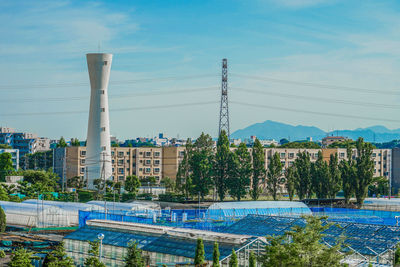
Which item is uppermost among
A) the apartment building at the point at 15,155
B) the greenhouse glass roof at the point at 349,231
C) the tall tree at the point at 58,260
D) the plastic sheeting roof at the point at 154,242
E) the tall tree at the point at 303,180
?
the apartment building at the point at 15,155

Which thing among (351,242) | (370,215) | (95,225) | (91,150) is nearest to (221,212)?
(370,215)

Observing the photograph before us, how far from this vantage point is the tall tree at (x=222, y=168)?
249ft

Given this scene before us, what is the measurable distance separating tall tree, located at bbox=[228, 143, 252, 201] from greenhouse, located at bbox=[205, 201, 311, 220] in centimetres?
1534

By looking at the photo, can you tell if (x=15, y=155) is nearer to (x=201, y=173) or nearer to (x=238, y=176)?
(x=201, y=173)

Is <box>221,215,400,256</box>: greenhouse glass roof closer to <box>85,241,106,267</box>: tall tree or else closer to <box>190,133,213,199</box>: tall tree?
<box>85,241,106,267</box>: tall tree

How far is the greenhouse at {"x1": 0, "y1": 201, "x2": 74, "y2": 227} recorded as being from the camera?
53.5 meters

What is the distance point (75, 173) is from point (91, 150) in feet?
41.2

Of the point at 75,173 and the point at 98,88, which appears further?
the point at 75,173

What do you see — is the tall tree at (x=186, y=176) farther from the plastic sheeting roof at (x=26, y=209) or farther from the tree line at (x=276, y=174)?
the plastic sheeting roof at (x=26, y=209)

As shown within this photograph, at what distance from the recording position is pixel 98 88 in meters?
84.8

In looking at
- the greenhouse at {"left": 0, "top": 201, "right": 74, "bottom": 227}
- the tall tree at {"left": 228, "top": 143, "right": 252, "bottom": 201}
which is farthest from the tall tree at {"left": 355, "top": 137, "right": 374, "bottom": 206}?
the greenhouse at {"left": 0, "top": 201, "right": 74, "bottom": 227}

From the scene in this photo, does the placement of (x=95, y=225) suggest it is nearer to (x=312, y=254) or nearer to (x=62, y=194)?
(x=312, y=254)

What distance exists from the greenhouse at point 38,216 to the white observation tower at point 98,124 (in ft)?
91.8

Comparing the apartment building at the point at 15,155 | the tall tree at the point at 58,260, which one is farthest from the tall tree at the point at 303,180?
the apartment building at the point at 15,155
